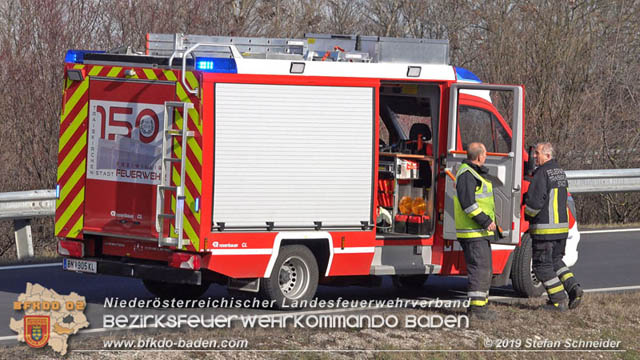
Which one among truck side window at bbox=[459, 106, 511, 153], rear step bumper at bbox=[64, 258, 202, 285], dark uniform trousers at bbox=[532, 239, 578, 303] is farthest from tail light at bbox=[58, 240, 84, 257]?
dark uniform trousers at bbox=[532, 239, 578, 303]

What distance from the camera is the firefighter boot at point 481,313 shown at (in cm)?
999

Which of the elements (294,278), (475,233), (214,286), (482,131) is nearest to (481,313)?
(475,233)

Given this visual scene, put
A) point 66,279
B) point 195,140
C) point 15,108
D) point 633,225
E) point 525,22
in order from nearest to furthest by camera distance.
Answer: point 195,140, point 66,279, point 15,108, point 633,225, point 525,22

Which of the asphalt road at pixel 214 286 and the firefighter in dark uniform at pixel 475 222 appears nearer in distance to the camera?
the firefighter in dark uniform at pixel 475 222

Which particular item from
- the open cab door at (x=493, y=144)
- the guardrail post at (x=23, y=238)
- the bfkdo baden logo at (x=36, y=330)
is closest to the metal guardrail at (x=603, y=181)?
the open cab door at (x=493, y=144)

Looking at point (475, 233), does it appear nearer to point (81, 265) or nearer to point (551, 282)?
point (551, 282)

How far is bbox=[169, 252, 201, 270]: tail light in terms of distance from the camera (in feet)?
31.4

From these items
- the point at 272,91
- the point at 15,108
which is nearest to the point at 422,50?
the point at 272,91

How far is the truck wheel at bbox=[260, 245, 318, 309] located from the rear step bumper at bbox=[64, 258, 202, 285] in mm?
807

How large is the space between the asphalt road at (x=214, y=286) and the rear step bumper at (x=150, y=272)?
1.36ft

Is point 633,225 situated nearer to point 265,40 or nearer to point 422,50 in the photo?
point 422,50

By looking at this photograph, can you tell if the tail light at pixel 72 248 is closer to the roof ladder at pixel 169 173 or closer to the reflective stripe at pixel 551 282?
the roof ladder at pixel 169 173

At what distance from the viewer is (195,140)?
950cm

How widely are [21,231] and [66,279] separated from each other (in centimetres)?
228
